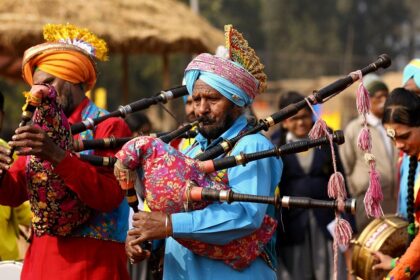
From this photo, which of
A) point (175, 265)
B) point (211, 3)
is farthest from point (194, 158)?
point (211, 3)

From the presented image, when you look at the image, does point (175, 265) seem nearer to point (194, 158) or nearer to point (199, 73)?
point (194, 158)

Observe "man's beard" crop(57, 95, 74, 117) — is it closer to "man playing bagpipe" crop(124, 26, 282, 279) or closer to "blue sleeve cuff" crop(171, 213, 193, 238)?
"man playing bagpipe" crop(124, 26, 282, 279)

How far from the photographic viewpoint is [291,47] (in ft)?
171

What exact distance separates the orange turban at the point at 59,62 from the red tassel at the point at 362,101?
169 centimetres

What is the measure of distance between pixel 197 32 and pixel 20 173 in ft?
31.2

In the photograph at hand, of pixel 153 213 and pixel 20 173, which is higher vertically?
pixel 20 173

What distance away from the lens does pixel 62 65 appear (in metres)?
5.22

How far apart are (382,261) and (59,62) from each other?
2.31 meters

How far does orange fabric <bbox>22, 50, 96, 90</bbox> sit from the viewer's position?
17.1ft

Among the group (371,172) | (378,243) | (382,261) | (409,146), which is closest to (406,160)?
(378,243)

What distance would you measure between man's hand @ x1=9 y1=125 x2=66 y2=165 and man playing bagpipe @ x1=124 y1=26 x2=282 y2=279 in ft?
2.05

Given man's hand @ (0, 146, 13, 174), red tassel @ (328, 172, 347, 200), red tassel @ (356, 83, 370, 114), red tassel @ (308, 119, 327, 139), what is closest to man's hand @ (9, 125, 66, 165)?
man's hand @ (0, 146, 13, 174)

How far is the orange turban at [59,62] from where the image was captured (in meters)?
5.21

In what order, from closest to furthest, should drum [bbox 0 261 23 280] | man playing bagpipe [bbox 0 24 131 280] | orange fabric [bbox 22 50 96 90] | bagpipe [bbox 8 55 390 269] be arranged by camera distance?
bagpipe [bbox 8 55 390 269] → man playing bagpipe [bbox 0 24 131 280] → orange fabric [bbox 22 50 96 90] → drum [bbox 0 261 23 280]
